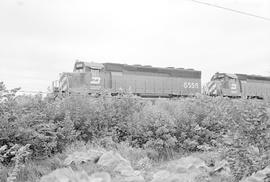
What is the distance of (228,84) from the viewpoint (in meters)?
23.3

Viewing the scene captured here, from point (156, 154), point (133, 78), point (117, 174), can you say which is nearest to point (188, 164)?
point (117, 174)

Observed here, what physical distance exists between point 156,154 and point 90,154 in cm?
213

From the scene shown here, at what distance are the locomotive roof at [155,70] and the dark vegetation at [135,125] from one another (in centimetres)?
944

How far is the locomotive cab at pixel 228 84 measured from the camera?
23.0 m

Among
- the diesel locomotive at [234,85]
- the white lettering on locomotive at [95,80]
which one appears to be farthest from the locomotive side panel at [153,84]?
the diesel locomotive at [234,85]

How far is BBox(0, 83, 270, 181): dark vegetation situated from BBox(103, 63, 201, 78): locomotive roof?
9.44 meters

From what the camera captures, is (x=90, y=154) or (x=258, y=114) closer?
(x=258, y=114)

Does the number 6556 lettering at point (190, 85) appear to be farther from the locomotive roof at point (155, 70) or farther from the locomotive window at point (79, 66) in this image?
the locomotive window at point (79, 66)

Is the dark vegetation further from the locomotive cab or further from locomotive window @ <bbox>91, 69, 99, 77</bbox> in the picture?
the locomotive cab

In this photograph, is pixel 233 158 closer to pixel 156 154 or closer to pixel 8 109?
pixel 156 154

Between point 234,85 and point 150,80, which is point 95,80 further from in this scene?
point 234,85

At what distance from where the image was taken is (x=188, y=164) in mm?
4855

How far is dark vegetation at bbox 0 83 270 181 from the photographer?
13.1ft

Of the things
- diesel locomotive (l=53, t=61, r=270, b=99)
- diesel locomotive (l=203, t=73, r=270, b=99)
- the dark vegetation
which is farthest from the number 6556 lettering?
the dark vegetation
